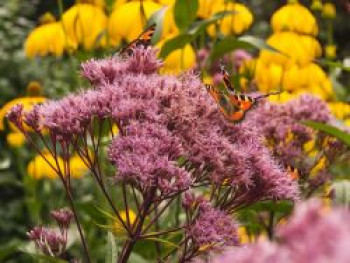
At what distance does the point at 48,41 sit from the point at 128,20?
0.68m

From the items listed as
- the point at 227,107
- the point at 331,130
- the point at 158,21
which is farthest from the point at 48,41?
the point at 227,107

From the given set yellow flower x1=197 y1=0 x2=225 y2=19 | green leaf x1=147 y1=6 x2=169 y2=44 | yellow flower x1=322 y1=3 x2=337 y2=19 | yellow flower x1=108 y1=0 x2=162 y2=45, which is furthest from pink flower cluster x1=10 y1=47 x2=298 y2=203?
yellow flower x1=322 y1=3 x2=337 y2=19

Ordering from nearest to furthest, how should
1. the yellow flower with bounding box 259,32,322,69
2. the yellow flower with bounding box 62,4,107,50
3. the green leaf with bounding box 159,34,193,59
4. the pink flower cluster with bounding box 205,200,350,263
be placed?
the pink flower cluster with bounding box 205,200,350,263 < the green leaf with bounding box 159,34,193,59 < the yellow flower with bounding box 62,4,107,50 < the yellow flower with bounding box 259,32,322,69

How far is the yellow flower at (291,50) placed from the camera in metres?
2.79

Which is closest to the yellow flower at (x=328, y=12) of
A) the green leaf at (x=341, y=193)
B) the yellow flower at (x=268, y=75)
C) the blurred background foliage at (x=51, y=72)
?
the blurred background foliage at (x=51, y=72)

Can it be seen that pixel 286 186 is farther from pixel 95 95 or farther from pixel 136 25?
pixel 136 25

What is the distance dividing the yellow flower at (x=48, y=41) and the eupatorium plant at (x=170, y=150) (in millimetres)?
1583

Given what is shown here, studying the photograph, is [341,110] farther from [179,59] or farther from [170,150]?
[170,150]

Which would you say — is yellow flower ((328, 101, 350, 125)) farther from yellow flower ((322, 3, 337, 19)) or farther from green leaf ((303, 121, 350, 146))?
green leaf ((303, 121, 350, 146))

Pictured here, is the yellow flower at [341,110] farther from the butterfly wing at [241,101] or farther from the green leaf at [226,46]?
the butterfly wing at [241,101]

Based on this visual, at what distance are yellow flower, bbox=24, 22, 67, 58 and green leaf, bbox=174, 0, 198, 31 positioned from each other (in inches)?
33.1

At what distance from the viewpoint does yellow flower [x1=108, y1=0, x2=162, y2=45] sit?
2.30 m

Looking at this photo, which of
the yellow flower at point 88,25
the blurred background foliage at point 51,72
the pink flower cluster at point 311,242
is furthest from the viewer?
the yellow flower at point 88,25

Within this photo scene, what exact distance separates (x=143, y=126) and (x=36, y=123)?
0.79 feet
